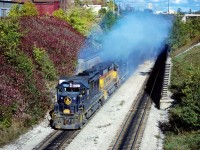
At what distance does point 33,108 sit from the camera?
27.9 metres

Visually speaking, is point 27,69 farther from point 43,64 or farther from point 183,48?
point 183,48

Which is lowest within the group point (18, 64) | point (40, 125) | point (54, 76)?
point (40, 125)

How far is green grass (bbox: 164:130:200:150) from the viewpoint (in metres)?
21.1

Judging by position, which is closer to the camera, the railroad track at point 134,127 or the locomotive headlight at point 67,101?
the railroad track at point 134,127

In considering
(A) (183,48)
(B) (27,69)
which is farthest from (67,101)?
(A) (183,48)

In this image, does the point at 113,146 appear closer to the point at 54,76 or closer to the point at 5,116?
the point at 5,116

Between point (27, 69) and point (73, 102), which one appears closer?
point (73, 102)

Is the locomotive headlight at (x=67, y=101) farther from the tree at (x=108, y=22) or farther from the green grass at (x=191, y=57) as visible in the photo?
the tree at (x=108, y=22)

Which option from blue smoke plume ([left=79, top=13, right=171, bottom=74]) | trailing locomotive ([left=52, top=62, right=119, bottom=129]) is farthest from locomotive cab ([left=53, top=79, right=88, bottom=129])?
blue smoke plume ([left=79, top=13, right=171, bottom=74])

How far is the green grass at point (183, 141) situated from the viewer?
69.2 ft

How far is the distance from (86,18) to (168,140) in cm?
4537

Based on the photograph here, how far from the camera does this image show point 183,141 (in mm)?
22219

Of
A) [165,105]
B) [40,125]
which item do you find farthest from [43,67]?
[165,105]

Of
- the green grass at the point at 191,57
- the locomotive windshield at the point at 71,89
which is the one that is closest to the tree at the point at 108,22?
the green grass at the point at 191,57
